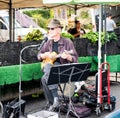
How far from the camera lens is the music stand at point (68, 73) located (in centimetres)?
620

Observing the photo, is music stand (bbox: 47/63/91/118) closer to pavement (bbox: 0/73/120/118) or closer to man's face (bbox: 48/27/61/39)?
pavement (bbox: 0/73/120/118)

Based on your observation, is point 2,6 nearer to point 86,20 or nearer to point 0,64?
point 0,64

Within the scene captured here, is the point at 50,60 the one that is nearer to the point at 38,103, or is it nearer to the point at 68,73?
the point at 68,73

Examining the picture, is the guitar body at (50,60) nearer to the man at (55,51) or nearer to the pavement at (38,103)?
the man at (55,51)

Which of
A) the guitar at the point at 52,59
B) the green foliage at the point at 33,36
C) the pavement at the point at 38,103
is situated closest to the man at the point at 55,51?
the guitar at the point at 52,59

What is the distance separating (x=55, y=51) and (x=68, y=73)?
0.85 metres

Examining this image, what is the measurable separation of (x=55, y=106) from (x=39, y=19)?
26.7 metres

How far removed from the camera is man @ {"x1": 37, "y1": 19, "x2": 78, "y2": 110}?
6965 mm

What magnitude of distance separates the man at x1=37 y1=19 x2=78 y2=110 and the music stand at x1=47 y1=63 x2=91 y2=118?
47cm

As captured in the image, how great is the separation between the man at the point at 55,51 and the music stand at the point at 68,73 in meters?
0.47

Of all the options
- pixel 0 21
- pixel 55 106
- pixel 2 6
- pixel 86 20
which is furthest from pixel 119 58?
pixel 86 20

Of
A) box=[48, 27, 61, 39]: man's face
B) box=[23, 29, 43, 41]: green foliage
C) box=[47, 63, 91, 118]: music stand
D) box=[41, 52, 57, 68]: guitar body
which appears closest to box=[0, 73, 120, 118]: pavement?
box=[47, 63, 91, 118]: music stand

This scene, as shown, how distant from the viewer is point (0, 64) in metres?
7.50

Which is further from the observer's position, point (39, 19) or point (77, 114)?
point (39, 19)
